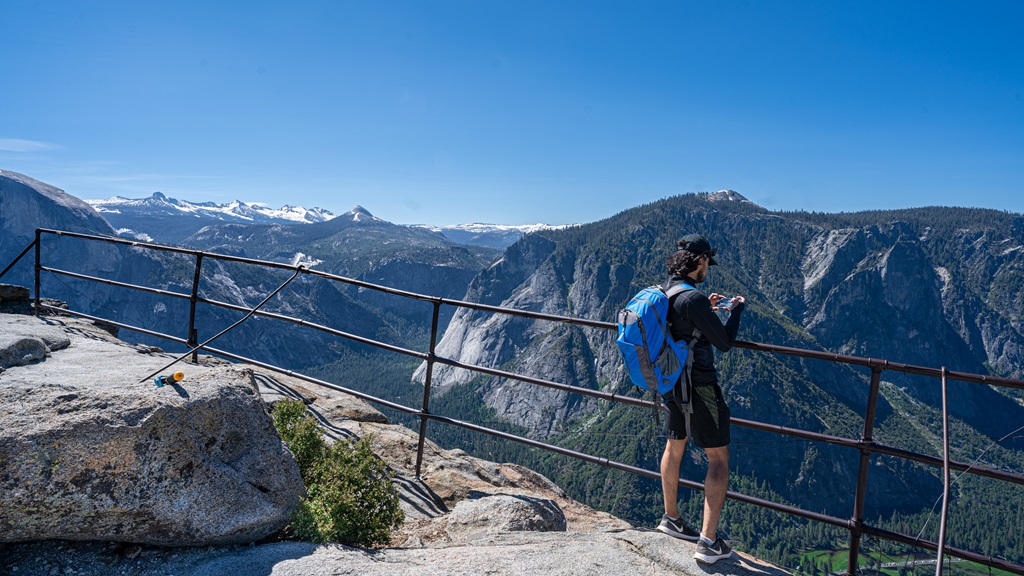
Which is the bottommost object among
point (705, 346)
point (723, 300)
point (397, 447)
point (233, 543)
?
point (397, 447)

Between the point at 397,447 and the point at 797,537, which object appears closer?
the point at 397,447

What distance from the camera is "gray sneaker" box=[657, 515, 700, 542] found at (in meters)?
4.99

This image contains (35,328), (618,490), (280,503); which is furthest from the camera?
(618,490)

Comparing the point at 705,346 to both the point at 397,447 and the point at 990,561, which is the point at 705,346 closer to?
the point at 990,561

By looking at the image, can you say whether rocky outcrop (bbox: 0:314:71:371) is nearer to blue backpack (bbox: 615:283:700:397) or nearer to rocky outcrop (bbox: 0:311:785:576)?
rocky outcrop (bbox: 0:311:785:576)

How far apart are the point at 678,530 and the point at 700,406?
124 cm

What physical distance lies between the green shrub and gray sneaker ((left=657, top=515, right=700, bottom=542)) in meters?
2.50

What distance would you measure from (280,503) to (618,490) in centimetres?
16636

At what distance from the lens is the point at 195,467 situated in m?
4.14

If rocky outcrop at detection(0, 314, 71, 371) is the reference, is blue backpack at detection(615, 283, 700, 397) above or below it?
above

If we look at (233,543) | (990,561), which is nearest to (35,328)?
(233,543)

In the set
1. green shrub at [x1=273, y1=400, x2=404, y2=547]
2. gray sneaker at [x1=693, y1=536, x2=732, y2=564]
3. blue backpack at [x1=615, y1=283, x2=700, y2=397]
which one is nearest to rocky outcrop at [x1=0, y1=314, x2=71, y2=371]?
green shrub at [x1=273, y1=400, x2=404, y2=547]

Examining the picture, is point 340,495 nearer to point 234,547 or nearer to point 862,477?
A: point 234,547

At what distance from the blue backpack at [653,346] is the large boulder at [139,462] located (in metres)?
3.18
